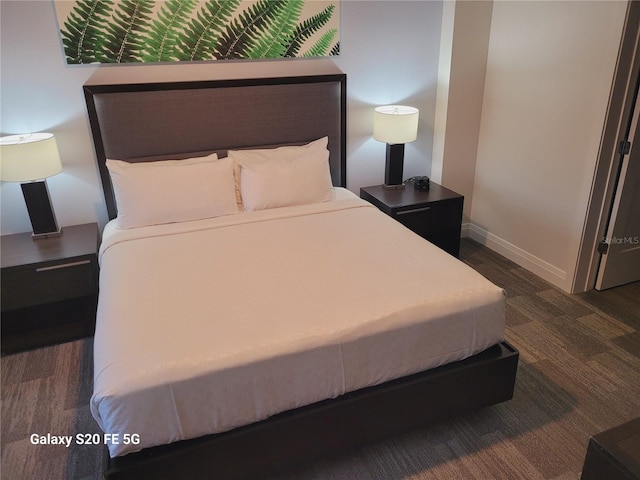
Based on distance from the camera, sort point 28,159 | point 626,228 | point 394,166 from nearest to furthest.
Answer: point 28,159 → point 626,228 → point 394,166

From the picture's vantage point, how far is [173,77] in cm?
277

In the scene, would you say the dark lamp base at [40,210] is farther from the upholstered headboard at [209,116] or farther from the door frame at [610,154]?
the door frame at [610,154]

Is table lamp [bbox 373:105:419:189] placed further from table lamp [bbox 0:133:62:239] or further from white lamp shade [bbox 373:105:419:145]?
table lamp [bbox 0:133:62:239]

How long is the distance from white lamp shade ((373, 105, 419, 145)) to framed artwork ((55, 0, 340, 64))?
21.0 inches

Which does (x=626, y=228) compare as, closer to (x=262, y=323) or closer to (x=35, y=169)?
(x=262, y=323)

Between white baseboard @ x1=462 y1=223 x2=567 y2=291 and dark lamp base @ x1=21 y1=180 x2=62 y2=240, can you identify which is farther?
white baseboard @ x1=462 y1=223 x2=567 y2=291

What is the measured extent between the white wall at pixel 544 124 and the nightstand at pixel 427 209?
0.44 metres

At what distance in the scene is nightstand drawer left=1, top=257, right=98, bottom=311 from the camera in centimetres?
237

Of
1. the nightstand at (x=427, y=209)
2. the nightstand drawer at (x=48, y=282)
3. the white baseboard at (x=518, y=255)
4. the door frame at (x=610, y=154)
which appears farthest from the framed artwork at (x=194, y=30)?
the white baseboard at (x=518, y=255)

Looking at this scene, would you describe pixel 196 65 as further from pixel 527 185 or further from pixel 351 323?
pixel 527 185

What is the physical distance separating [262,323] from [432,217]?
1.84 metres

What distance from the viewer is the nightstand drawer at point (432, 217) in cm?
307

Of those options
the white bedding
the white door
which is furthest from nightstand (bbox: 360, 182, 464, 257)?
the white door

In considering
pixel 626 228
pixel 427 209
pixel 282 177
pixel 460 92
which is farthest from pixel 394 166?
pixel 626 228
